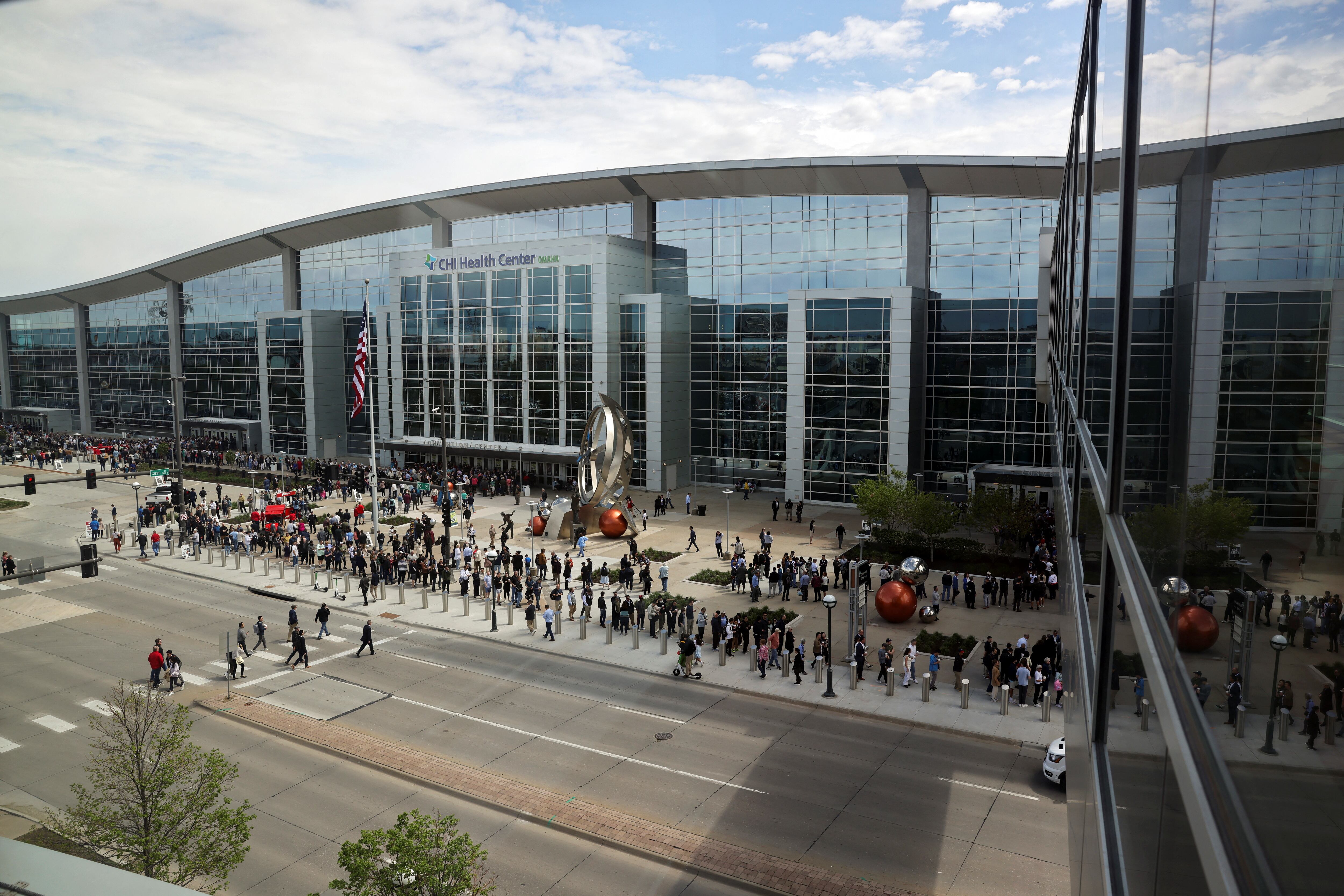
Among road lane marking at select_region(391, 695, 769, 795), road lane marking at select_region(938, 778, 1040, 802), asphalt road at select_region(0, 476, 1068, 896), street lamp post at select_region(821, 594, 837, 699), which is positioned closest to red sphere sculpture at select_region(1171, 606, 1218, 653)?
asphalt road at select_region(0, 476, 1068, 896)

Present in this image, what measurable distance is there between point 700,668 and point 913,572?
9.79 meters

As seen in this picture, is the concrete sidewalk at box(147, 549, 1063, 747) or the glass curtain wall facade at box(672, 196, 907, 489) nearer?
the concrete sidewalk at box(147, 549, 1063, 747)

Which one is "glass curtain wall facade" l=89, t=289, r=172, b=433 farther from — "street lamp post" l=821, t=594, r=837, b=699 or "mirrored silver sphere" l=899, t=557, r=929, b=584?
"street lamp post" l=821, t=594, r=837, b=699

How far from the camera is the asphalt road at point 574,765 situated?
13586 mm

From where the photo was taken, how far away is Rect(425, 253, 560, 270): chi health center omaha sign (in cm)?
5509

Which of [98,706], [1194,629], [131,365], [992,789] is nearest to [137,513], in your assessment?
[98,706]

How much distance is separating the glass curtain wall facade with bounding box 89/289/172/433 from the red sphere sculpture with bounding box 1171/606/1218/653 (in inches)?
3702

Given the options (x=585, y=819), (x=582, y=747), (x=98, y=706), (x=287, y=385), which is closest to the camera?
(x=585, y=819)

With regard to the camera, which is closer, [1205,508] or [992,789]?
[1205,508]

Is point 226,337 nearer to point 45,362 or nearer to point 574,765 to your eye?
point 45,362

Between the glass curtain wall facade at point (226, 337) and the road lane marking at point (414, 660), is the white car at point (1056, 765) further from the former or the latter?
the glass curtain wall facade at point (226, 337)

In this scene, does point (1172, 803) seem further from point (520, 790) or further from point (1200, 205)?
point (520, 790)

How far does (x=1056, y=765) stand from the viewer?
52.9 ft

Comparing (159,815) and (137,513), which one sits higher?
(159,815)
